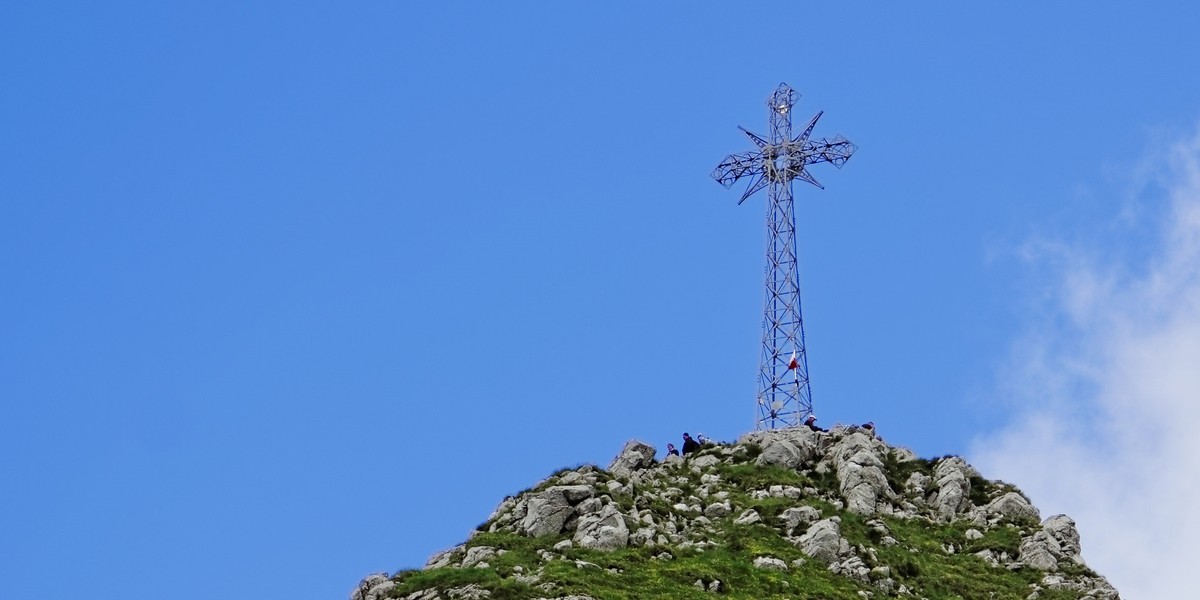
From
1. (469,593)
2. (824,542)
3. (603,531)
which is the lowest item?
(469,593)

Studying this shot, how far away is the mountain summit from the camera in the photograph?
231 feet

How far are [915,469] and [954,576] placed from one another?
1199cm

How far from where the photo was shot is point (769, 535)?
77.1 m

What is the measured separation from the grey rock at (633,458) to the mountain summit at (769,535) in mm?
109

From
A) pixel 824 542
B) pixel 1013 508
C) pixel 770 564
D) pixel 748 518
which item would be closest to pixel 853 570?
pixel 824 542

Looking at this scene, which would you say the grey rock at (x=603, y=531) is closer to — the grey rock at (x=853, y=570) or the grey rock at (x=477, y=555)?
the grey rock at (x=477, y=555)

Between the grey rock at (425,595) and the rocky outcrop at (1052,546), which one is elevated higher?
the rocky outcrop at (1052,546)

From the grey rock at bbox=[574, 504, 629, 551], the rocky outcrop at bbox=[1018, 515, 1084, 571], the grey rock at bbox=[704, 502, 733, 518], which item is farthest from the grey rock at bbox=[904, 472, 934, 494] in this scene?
the grey rock at bbox=[574, 504, 629, 551]

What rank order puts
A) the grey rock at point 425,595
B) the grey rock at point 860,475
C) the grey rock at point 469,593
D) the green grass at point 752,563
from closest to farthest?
the grey rock at point 469,593, the grey rock at point 425,595, the green grass at point 752,563, the grey rock at point 860,475

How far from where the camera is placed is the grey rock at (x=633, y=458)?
87188 mm

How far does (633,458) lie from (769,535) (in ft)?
40.2

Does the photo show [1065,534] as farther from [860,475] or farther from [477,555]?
[477,555]

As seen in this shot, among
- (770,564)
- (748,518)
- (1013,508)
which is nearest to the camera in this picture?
(770,564)

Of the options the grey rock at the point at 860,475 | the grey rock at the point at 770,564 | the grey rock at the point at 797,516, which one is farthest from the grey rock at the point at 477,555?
the grey rock at the point at 860,475
